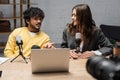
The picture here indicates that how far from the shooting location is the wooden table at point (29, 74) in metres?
1.52

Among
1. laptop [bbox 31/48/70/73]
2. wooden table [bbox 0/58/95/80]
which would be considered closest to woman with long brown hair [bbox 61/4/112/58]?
wooden table [bbox 0/58/95/80]

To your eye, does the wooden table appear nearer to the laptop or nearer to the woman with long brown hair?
the laptop

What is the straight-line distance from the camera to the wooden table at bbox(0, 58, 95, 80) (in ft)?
5.00

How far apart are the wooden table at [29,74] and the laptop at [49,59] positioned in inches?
1.8

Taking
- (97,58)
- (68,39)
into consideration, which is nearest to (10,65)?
Answer: (68,39)

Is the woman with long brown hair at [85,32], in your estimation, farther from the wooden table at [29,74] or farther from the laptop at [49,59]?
the laptop at [49,59]

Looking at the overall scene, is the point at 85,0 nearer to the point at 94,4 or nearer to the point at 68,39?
the point at 94,4

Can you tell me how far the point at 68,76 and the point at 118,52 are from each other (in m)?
0.89

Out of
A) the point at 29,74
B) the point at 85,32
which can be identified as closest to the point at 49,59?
the point at 29,74

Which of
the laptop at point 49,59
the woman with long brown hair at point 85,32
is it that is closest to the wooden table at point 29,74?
the laptop at point 49,59

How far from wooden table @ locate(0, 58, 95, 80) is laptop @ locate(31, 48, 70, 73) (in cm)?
5

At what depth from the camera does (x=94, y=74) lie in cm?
69

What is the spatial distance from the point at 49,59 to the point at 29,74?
186 mm

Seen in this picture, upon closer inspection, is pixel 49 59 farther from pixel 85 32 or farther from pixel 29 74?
pixel 85 32
